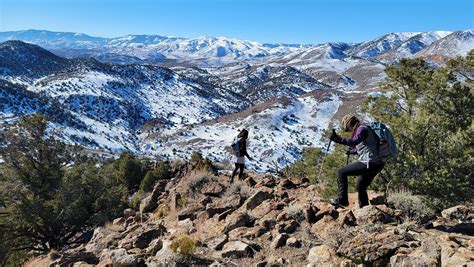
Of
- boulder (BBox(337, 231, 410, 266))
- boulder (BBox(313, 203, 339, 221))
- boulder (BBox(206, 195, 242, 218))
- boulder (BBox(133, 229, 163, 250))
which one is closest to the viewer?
boulder (BBox(337, 231, 410, 266))

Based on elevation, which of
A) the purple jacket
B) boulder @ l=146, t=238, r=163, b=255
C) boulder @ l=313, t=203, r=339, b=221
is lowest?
boulder @ l=146, t=238, r=163, b=255

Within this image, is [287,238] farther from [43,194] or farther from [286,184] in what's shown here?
[43,194]

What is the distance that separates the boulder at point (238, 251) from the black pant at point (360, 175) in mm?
2350

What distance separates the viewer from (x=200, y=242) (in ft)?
28.7

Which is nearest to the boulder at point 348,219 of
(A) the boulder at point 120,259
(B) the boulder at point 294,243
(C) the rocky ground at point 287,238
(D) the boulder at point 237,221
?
(C) the rocky ground at point 287,238

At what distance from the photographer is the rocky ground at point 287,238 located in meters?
6.56

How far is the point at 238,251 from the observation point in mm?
7922

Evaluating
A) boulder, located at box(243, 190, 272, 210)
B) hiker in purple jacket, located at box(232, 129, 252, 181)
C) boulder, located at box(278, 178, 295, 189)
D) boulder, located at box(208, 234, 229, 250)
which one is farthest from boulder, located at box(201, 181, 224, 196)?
boulder, located at box(208, 234, 229, 250)

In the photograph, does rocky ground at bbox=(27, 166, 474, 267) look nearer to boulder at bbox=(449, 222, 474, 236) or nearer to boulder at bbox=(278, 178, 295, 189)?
boulder at bbox=(449, 222, 474, 236)

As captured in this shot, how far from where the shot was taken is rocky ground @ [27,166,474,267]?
6.56 meters

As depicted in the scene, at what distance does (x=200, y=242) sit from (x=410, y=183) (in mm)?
7153

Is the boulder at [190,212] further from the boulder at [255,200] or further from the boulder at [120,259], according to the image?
the boulder at [120,259]

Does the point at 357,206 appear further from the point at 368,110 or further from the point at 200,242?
the point at 368,110

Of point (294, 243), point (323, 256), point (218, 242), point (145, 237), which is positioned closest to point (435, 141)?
point (294, 243)
